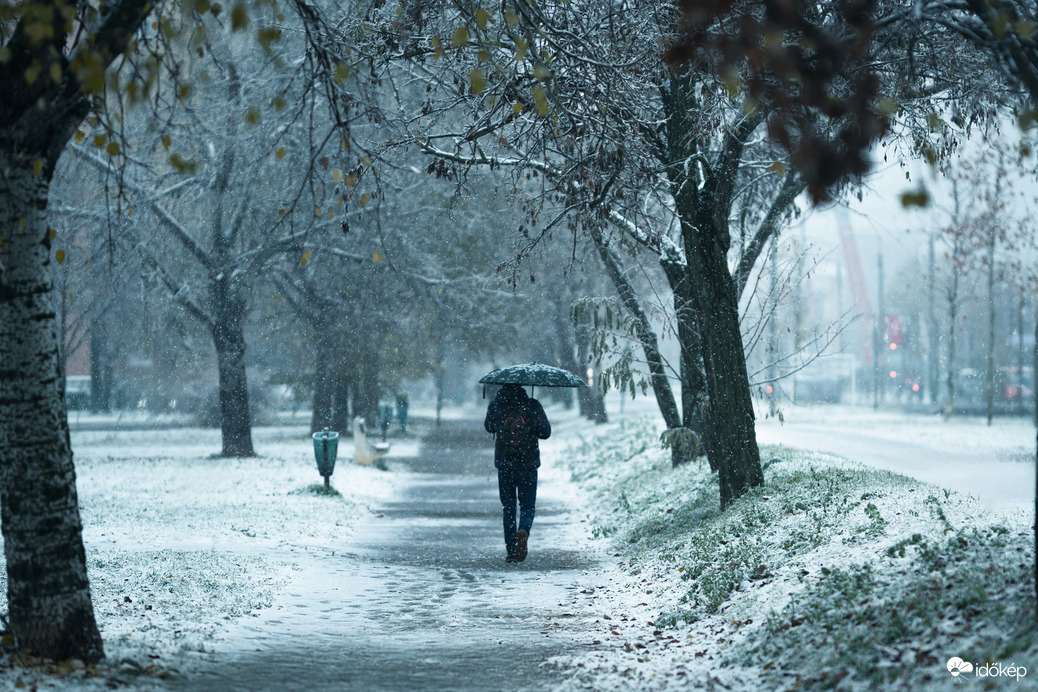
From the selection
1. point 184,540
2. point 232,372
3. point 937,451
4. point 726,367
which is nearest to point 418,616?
point 184,540

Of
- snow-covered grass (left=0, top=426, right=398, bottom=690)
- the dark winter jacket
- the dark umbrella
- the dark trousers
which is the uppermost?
the dark umbrella

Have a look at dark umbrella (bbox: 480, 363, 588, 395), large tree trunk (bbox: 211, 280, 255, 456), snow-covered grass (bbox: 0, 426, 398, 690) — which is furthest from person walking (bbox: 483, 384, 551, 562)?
large tree trunk (bbox: 211, 280, 255, 456)

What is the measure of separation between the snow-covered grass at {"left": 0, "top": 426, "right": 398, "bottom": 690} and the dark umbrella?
299 cm

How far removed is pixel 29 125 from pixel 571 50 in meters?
4.48

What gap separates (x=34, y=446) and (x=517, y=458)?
6.25 m

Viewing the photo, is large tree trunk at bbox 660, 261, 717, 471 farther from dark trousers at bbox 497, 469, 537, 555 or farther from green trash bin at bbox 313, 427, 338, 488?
green trash bin at bbox 313, 427, 338, 488

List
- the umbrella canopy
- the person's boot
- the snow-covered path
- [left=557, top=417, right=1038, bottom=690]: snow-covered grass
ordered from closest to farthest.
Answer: [left=557, top=417, right=1038, bottom=690]: snow-covered grass, the snow-covered path, the person's boot, the umbrella canopy

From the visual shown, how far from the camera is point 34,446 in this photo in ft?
19.2

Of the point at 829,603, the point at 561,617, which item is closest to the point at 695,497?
the point at 561,617

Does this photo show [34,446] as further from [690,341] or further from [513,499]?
[690,341]

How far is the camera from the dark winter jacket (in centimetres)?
1143

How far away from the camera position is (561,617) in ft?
27.3

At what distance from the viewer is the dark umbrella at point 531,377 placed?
11.9 m

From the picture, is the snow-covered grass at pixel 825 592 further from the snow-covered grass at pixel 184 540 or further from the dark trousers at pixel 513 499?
the snow-covered grass at pixel 184 540
